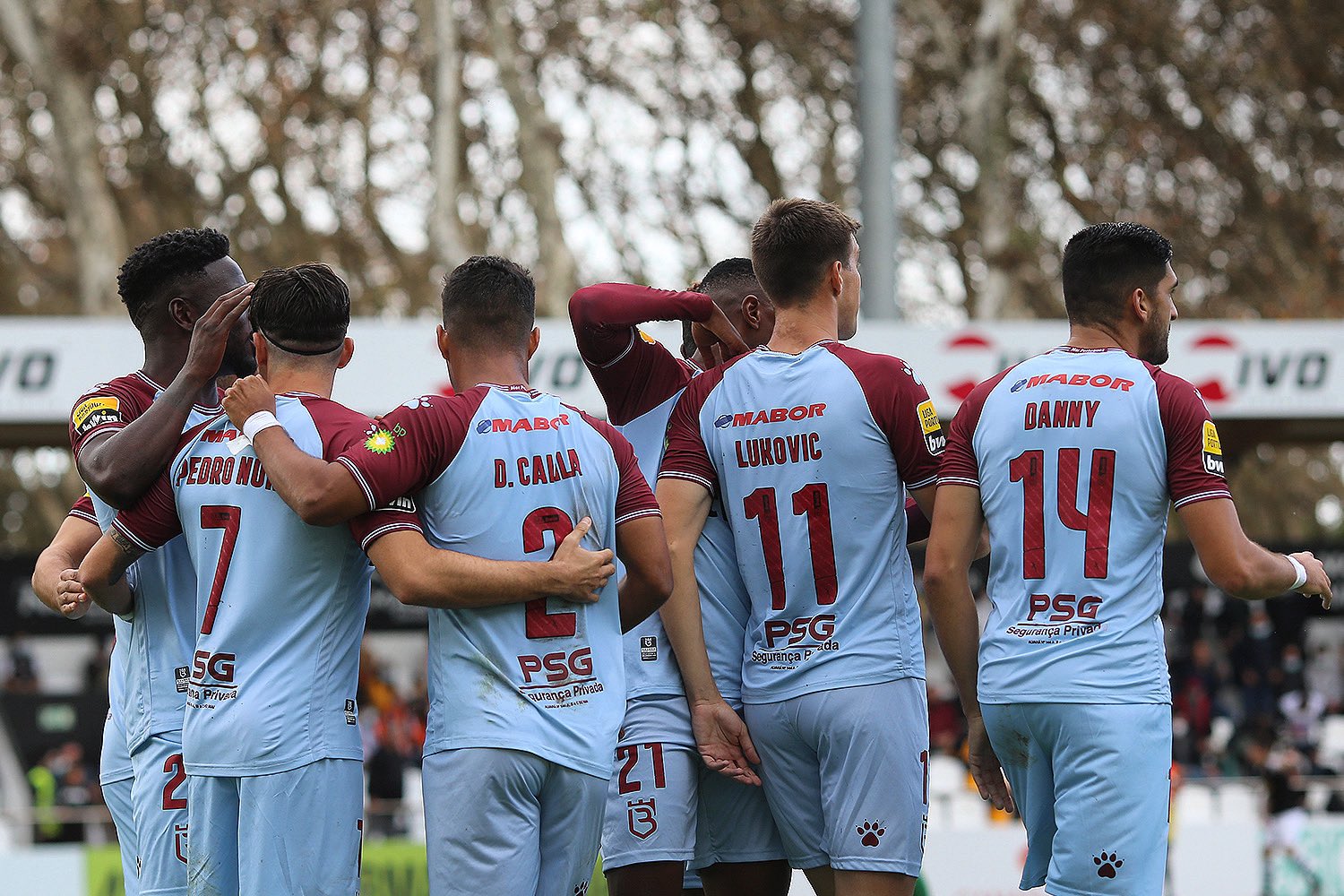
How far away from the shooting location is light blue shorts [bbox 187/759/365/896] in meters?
3.86

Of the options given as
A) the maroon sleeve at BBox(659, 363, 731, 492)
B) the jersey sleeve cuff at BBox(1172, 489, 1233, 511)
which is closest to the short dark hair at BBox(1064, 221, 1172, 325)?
the jersey sleeve cuff at BBox(1172, 489, 1233, 511)

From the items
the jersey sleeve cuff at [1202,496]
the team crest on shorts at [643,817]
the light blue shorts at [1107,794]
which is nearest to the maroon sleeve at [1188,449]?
the jersey sleeve cuff at [1202,496]

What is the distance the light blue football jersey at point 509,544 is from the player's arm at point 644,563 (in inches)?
4.2

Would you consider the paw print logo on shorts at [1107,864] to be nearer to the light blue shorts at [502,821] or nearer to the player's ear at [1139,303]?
the light blue shorts at [502,821]

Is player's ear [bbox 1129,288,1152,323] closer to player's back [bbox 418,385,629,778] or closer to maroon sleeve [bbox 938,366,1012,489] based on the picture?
maroon sleeve [bbox 938,366,1012,489]

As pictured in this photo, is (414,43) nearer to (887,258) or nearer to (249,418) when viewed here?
Result: (887,258)

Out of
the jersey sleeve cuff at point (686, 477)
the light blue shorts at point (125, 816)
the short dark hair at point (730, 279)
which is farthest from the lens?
the short dark hair at point (730, 279)

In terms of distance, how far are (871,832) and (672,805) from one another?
1.90 ft

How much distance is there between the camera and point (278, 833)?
386cm

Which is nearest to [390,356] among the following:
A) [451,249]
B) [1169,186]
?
[451,249]

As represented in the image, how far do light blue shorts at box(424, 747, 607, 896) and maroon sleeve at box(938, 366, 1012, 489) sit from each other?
1324mm

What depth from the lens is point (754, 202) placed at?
75.4 ft

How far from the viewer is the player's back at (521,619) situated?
12.7 feet

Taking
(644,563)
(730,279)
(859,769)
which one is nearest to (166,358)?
(644,563)
